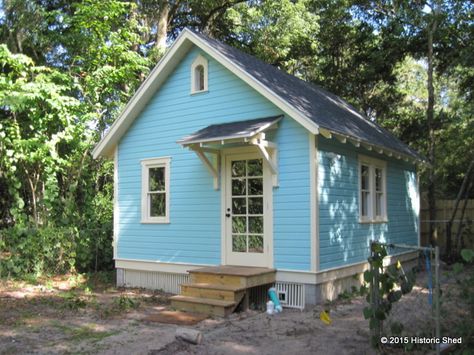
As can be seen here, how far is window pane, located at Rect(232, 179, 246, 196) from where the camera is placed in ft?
30.3

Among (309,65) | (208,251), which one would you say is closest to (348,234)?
(208,251)

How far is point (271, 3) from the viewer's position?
18281 mm

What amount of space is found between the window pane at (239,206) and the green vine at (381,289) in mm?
4096

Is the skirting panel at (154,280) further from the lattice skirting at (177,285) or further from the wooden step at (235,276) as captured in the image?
the wooden step at (235,276)

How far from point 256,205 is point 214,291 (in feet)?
6.03

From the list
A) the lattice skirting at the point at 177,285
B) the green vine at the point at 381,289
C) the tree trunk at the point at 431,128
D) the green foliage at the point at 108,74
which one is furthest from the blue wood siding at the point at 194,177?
the tree trunk at the point at 431,128

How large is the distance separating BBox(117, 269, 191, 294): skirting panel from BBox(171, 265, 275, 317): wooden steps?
147cm

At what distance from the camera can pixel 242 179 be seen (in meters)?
9.24

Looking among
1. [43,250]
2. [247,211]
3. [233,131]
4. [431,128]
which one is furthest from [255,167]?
[431,128]

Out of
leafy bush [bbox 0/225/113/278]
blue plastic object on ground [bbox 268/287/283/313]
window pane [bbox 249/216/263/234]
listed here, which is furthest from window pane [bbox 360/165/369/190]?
leafy bush [bbox 0/225/113/278]

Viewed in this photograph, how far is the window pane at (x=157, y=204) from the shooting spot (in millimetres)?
10523

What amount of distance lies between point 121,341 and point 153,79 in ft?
19.0

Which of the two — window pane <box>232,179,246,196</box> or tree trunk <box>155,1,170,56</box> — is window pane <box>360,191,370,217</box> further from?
tree trunk <box>155,1,170,56</box>

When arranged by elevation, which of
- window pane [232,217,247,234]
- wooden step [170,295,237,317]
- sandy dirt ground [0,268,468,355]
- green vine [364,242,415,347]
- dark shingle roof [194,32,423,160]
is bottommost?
sandy dirt ground [0,268,468,355]
